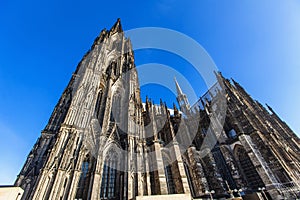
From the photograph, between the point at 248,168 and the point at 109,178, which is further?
the point at 248,168

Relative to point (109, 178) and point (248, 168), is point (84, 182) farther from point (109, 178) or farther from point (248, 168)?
point (248, 168)

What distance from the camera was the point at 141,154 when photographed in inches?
513

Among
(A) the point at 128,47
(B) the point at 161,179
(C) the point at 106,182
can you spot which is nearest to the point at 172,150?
(B) the point at 161,179

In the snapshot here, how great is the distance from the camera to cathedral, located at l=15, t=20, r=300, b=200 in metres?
10.4

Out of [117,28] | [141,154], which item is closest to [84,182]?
[141,154]

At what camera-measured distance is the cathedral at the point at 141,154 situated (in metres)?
10.4

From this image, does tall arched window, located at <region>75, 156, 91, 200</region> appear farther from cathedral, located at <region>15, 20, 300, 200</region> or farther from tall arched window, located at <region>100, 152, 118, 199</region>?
tall arched window, located at <region>100, 152, 118, 199</region>

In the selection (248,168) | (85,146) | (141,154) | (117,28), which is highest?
(117,28)

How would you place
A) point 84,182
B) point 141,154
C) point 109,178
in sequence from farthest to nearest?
point 141,154
point 109,178
point 84,182

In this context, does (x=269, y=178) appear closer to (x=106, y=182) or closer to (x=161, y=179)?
(x=161, y=179)

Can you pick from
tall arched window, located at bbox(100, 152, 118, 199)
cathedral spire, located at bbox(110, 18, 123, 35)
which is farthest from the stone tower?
cathedral spire, located at bbox(110, 18, 123, 35)

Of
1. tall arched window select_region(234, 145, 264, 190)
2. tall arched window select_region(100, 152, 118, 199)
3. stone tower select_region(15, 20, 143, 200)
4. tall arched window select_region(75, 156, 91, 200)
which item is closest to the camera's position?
stone tower select_region(15, 20, 143, 200)

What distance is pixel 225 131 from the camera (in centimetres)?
1850

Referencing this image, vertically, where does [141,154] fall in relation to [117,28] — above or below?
below
